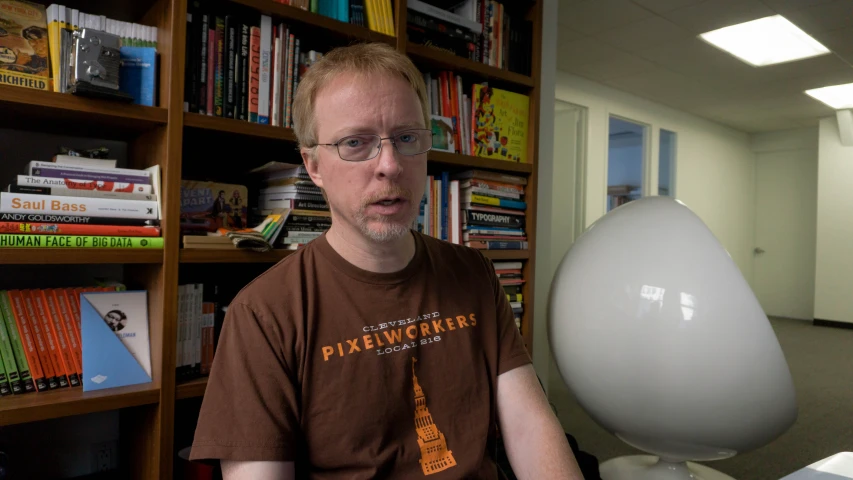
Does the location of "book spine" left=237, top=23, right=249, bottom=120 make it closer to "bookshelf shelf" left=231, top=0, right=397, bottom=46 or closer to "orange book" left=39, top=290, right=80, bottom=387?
"bookshelf shelf" left=231, top=0, right=397, bottom=46

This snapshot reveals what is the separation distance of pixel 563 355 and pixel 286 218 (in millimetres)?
1051

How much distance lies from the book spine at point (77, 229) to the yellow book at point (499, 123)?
126cm

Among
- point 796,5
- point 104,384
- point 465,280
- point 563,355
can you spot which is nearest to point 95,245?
point 104,384

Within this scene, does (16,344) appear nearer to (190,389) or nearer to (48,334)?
(48,334)

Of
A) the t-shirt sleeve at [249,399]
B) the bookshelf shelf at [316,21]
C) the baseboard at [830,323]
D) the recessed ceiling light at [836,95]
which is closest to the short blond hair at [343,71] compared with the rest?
the t-shirt sleeve at [249,399]

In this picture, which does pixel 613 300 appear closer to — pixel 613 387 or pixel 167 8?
pixel 613 387

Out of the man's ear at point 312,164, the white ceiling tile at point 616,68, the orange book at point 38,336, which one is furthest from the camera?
the white ceiling tile at point 616,68

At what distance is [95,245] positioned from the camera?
130 cm

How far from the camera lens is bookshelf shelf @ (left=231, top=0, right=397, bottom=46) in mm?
1523

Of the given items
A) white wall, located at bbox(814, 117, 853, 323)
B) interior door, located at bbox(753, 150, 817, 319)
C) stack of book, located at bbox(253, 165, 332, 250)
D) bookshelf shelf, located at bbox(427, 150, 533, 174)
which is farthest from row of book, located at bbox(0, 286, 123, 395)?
interior door, located at bbox(753, 150, 817, 319)

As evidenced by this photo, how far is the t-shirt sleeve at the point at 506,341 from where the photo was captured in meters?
1.10

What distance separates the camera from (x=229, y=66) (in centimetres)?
151

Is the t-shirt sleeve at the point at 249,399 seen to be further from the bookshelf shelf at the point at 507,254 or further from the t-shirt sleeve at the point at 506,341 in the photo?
the bookshelf shelf at the point at 507,254

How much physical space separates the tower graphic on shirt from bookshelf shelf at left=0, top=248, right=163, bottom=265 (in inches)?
31.9
